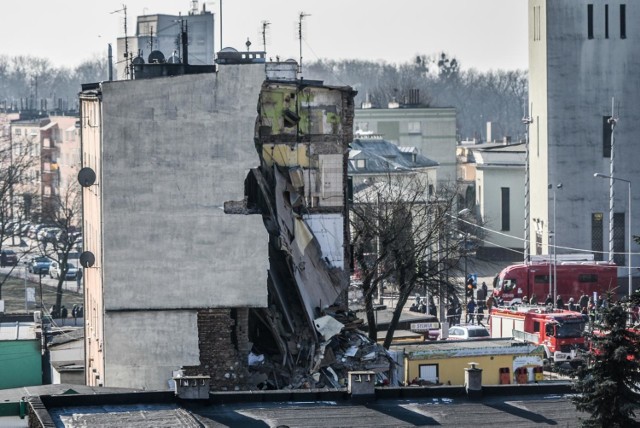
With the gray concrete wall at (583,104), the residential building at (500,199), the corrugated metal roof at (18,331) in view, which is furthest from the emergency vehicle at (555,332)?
the residential building at (500,199)

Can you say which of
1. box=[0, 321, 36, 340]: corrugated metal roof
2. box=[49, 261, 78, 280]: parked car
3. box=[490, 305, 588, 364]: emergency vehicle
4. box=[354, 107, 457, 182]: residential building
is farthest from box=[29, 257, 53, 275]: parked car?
box=[490, 305, 588, 364]: emergency vehicle

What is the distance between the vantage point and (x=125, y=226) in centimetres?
4606

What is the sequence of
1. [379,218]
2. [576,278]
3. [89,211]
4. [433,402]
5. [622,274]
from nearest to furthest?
[433,402], [89,211], [379,218], [576,278], [622,274]

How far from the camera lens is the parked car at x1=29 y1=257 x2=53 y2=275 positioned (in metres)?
95.6

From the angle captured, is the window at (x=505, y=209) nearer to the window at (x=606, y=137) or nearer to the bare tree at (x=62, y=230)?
the window at (x=606, y=137)

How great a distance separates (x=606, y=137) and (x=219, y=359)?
1715 inches

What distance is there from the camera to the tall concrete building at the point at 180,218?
45.7 metres

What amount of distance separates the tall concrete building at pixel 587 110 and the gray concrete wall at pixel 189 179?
41.3 metres

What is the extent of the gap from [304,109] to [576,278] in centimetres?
2940

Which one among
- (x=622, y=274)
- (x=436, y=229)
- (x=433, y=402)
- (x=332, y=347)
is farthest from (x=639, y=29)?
(x=433, y=402)

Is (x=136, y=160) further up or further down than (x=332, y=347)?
further up

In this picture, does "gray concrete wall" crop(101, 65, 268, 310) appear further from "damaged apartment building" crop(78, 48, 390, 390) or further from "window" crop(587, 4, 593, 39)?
"window" crop(587, 4, 593, 39)

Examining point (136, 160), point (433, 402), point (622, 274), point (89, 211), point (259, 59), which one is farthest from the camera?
point (622, 274)

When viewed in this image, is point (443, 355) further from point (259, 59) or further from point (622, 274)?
point (622, 274)
